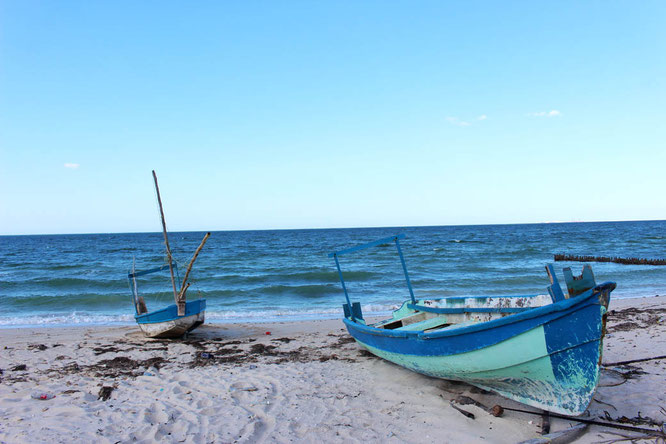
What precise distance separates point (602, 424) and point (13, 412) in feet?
24.6

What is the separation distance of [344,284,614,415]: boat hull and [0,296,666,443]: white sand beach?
401 mm

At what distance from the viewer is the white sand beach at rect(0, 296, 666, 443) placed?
5.14 meters

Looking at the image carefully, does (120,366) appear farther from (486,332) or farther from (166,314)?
(486,332)

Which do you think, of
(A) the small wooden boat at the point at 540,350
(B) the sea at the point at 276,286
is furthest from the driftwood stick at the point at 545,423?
(B) the sea at the point at 276,286

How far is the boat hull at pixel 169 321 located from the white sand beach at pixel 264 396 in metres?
0.61

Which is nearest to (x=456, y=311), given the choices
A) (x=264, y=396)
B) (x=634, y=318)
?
(x=264, y=396)

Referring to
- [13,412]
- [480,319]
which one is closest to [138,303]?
[13,412]

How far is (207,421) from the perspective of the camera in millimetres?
5547

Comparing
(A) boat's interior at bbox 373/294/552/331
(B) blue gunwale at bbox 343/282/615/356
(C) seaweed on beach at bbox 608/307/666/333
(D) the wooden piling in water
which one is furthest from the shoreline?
(D) the wooden piling in water

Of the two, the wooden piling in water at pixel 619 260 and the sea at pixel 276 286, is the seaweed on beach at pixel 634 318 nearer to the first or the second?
the sea at pixel 276 286

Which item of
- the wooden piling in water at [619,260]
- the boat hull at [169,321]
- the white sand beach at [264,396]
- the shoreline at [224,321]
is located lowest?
the wooden piling in water at [619,260]

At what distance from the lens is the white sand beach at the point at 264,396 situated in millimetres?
5141

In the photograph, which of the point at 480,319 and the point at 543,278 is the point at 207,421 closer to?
the point at 480,319

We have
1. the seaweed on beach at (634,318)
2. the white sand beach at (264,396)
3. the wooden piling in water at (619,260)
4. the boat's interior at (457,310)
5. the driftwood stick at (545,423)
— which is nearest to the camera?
the driftwood stick at (545,423)
